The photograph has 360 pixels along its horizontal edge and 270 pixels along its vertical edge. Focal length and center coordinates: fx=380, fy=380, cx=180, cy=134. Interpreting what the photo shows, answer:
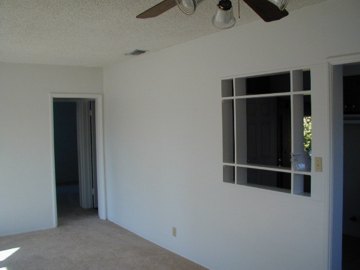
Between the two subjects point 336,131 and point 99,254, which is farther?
point 99,254

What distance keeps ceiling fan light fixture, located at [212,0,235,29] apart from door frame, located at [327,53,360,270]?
1088 mm

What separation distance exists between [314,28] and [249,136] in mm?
2143

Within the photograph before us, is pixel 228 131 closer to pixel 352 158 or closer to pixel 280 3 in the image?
pixel 280 3

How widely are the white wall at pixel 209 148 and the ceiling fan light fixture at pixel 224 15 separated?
109 centimetres

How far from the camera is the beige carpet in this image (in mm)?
4160

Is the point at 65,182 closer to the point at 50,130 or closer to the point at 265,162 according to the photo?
the point at 50,130

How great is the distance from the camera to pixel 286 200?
124 inches

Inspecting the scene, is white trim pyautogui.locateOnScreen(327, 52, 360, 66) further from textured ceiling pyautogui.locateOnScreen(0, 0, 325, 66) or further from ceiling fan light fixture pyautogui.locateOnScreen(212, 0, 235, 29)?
ceiling fan light fixture pyautogui.locateOnScreen(212, 0, 235, 29)

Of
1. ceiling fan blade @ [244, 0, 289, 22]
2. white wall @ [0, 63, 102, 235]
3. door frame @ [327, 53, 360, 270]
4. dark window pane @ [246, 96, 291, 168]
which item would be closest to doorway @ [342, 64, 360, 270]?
dark window pane @ [246, 96, 291, 168]

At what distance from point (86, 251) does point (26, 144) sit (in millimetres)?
1843

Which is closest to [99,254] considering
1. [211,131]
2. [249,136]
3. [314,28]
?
[211,131]

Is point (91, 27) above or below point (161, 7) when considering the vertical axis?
above

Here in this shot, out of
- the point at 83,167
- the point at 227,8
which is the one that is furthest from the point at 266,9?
the point at 83,167

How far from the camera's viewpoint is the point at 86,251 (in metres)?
4.61
